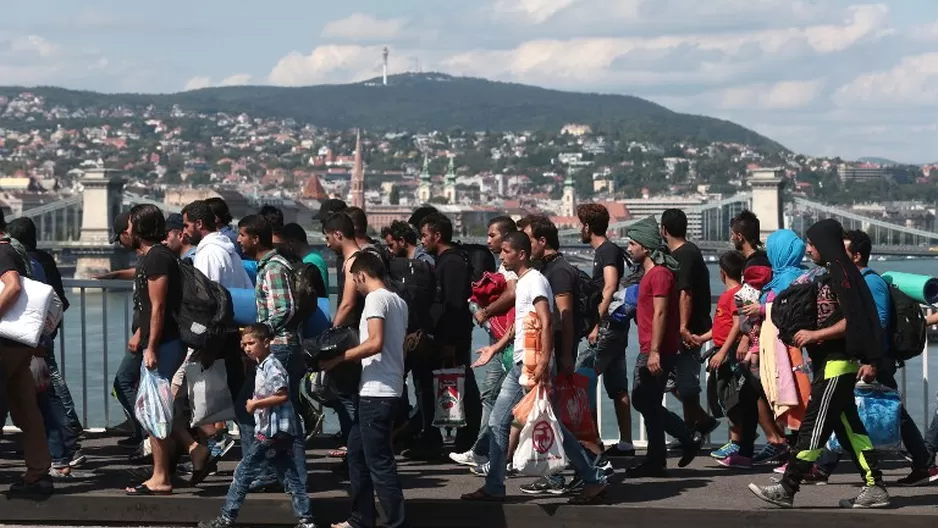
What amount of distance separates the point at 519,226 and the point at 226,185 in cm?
17860

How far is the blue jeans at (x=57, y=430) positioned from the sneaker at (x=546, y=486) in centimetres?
153

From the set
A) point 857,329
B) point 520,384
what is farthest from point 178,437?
point 857,329

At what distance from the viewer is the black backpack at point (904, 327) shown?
5.72 m

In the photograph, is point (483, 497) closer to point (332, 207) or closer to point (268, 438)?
point (268, 438)

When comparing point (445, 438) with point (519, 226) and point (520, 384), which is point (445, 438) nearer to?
point (519, 226)

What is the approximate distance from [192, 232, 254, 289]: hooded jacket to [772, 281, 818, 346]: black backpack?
1731 mm

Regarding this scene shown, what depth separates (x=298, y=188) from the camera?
639 feet

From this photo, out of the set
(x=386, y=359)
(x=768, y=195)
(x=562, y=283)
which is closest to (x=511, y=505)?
(x=386, y=359)

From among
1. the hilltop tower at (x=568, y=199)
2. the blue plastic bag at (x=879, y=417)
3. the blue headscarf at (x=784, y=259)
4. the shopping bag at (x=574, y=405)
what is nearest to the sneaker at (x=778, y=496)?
the blue plastic bag at (x=879, y=417)

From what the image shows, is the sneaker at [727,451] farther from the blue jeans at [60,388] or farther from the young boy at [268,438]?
the blue jeans at [60,388]

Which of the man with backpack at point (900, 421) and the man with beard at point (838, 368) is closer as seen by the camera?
the man with beard at point (838, 368)

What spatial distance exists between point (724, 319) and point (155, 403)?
6.63ft

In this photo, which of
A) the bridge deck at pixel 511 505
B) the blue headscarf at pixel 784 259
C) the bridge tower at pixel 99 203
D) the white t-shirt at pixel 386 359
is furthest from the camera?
the bridge tower at pixel 99 203

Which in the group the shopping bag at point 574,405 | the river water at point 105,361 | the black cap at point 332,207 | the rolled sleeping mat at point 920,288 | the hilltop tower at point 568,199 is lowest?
the hilltop tower at point 568,199
